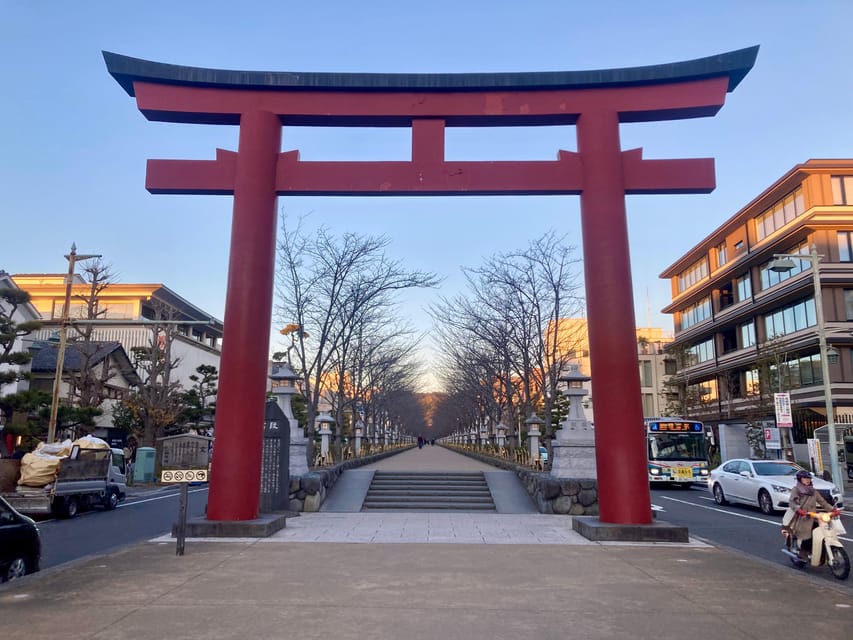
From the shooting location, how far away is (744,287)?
153 ft

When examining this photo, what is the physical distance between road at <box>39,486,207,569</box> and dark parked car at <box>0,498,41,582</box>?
139cm

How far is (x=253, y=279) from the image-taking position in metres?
11.6

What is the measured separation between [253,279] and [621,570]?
7.87 m

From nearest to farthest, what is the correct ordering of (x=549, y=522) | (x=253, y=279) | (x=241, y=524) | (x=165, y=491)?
(x=241, y=524) < (x=253, y=279) < (x=549, y=522) < (x=165, y=491)

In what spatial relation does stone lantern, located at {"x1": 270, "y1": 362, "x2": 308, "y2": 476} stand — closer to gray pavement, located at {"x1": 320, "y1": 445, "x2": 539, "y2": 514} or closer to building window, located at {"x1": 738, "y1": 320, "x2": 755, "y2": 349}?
gray pavement, located at {"x1": 320, "y1": 445, "x2": 539, "y2": 514}

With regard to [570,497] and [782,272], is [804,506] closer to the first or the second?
[570,497]

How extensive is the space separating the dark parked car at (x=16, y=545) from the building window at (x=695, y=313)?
52920 mm

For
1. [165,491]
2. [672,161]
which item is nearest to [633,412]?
[672,161]

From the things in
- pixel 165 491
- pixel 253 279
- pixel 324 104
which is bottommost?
pixel 165 491

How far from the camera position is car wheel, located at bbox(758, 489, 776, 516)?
18.4 meters

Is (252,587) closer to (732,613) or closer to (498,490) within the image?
(732,613)

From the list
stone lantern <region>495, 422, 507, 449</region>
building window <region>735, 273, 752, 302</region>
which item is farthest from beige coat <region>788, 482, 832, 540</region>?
building window <region>735, 273, 752, 302</region>

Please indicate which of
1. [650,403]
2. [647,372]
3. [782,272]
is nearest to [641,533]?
[782,272]

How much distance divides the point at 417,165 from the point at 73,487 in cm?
1450
